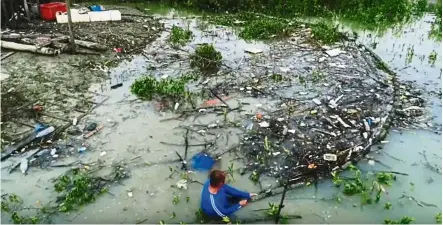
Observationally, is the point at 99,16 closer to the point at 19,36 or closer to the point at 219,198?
the point at 19,36

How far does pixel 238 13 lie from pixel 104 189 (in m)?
8.33

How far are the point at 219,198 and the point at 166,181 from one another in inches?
40.4

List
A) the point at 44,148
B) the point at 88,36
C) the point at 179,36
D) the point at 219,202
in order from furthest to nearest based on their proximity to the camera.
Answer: the point at 179,36, the point at 88,36, the point at 44,148, the point at 219,202

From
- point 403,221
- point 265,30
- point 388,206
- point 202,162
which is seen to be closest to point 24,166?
point 202,162

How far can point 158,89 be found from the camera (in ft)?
23.1

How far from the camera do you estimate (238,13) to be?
1191 centimetres

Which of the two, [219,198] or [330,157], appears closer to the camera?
[219,198]

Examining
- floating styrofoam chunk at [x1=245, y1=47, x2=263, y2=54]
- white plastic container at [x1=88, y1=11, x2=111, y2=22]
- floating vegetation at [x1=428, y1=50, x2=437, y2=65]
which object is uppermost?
white plastic container at [x1=88, y1=11, x2=111, y2=22]

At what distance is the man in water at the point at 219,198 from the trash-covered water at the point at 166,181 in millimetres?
181

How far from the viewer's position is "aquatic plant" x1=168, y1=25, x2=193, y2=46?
31.4 feet

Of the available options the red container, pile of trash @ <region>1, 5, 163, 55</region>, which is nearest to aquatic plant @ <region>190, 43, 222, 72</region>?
pile of trash @ <region>1, 5, 163, 55</region>

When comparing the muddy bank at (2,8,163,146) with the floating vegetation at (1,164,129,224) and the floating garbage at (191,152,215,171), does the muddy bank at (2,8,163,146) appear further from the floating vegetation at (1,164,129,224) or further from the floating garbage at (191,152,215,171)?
the floating garbage at (191,152,215,171)

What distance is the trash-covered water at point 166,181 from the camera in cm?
457

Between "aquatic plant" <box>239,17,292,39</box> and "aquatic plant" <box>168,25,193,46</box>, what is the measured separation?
4.42ft
